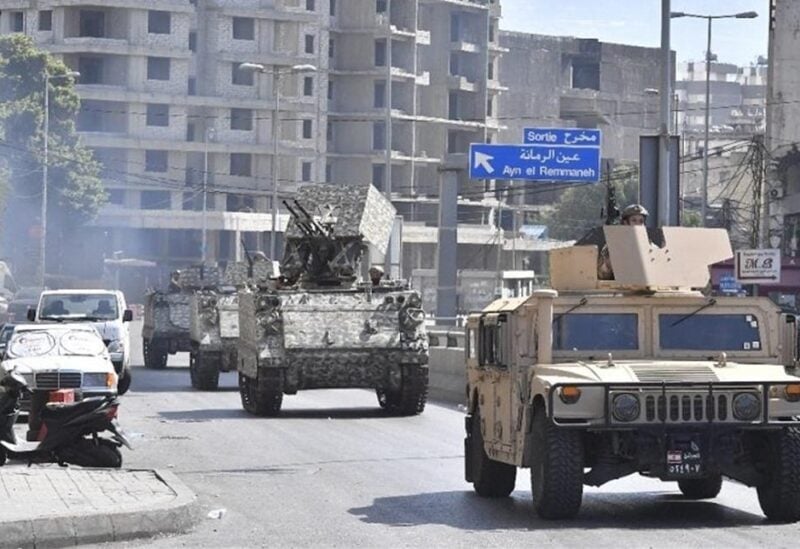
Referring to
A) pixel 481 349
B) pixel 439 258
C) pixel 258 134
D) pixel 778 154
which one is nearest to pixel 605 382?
pixel 481 349

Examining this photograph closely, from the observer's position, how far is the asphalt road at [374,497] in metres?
13.5

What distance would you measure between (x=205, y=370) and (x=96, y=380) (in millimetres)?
12994

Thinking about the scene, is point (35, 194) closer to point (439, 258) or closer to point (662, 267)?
point (439, 258)

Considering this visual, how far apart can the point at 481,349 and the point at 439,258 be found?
23.7 m

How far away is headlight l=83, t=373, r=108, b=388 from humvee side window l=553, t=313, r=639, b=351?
816cm

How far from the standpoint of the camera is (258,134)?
331 feet

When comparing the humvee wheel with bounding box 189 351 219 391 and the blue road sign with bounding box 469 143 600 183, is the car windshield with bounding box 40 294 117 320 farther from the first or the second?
the blue road sign with bounding box 469 143 600 183

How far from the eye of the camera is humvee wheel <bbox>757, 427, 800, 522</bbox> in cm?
1414

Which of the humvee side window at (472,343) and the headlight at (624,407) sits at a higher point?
the humvee side window at (472,343)

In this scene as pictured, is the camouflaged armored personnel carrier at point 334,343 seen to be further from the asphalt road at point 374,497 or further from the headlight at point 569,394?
the headlight at point 569,394

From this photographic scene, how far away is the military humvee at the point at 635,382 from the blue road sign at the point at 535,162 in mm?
24658

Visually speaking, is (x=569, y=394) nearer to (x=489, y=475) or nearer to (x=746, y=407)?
(x=746, y=407)

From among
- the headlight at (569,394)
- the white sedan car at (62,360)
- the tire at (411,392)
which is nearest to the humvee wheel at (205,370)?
the tire at (411,392)

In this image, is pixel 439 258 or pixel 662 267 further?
pixel 439 258
